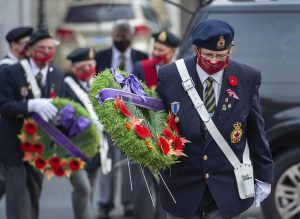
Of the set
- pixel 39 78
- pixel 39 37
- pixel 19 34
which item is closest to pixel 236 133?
pixel 39 78

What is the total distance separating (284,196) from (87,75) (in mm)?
2152

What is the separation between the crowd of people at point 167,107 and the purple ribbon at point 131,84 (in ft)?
0.40

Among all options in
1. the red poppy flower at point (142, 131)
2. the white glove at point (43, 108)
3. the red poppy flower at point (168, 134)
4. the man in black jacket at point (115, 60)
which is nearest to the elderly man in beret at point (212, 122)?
the red poppy flower at point (168, 134)

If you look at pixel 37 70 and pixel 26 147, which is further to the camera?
pixel 37 70

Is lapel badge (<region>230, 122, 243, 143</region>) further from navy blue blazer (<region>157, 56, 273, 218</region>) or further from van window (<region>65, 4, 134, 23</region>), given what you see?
van window (<region>65, 4, 134, 23</region>)

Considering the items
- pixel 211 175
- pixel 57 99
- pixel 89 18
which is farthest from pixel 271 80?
pixel 89 18

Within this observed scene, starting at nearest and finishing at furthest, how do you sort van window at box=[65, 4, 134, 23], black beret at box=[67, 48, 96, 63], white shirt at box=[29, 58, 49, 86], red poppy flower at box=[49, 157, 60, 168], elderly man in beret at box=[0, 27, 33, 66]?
white shirt at box=[29, 58, 49, 86], red poppy flower at box=[49, 157, 60, 168], elderly man in beret at box=[0, 27, 33, 66], black beret at box=[67, 48, 96, 63], van window at box=[65, 4, 134, 23]

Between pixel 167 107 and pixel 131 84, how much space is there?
25cm

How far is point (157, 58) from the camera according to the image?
9.76 m

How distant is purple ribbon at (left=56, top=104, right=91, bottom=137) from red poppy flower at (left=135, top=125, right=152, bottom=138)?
2.86 metres

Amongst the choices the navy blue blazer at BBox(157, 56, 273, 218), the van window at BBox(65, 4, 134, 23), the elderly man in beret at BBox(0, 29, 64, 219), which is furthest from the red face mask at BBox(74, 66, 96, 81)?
the van window at BBox(65, 4, 134, 23)

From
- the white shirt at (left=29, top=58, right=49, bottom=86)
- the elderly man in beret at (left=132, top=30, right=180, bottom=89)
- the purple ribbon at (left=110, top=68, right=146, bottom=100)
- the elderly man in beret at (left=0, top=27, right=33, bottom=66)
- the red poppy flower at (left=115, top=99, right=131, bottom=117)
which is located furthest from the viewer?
the elderly man in beret at (left=0, top=27, right=33, bottom=66)

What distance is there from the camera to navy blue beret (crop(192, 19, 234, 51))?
6.38 meters

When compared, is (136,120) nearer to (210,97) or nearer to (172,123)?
(172,123)
